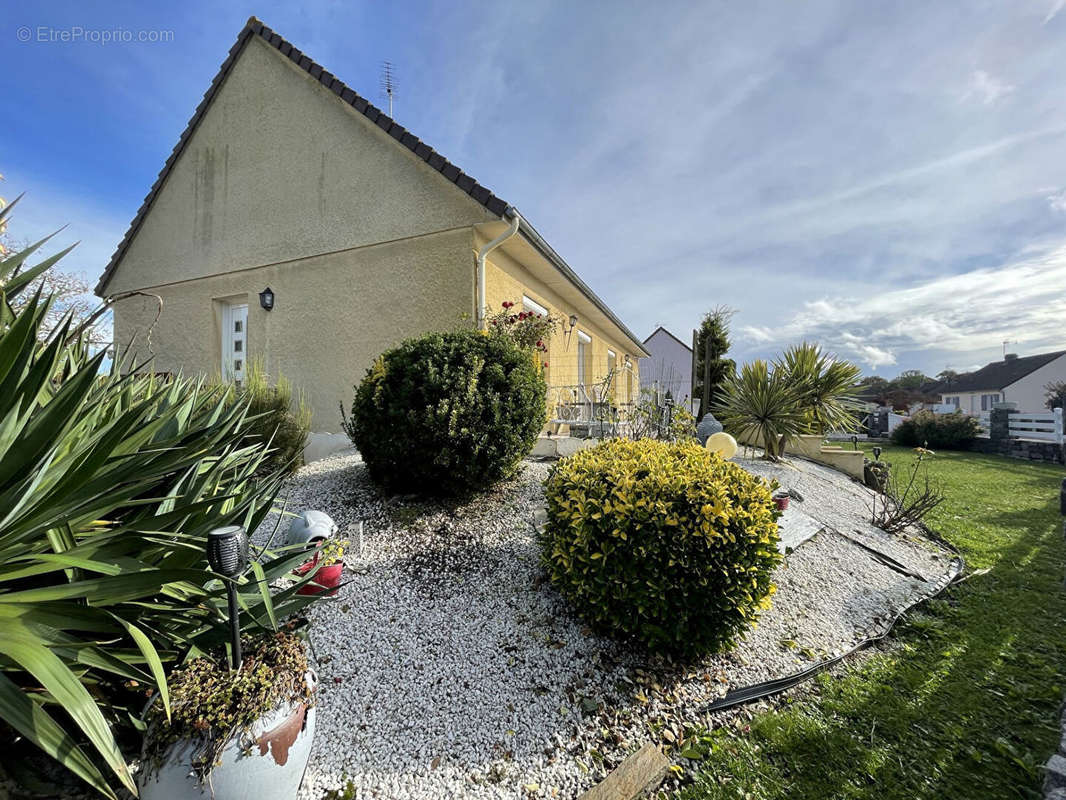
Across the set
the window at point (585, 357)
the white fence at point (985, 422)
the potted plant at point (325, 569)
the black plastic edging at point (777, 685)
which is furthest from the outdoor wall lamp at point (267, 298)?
the white fence at point (985, 422)

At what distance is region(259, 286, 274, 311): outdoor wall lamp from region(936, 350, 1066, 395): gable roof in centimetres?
5136

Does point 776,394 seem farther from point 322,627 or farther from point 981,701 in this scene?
point 322,627

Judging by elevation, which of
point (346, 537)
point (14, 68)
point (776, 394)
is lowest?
point (346, 537)

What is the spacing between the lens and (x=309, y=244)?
26.1 ft

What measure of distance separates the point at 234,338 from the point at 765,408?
37.0 feet

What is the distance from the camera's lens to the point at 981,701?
8.75ft

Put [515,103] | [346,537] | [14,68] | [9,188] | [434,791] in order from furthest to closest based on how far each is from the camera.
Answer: [515,103] < [14,68] < [9,188] < [346,537] < [434,791]

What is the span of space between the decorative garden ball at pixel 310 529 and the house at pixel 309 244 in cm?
405

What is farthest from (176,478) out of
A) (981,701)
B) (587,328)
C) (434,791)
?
(587,328)

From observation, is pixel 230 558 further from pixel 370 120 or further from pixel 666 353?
pixel 666 353

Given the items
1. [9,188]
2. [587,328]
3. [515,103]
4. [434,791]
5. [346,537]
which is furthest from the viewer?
[587,328]

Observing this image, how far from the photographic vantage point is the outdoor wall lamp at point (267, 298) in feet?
26.9

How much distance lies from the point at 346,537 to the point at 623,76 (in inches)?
275

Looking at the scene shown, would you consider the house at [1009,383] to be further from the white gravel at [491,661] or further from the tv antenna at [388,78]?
the tv antenna at [388,78]
